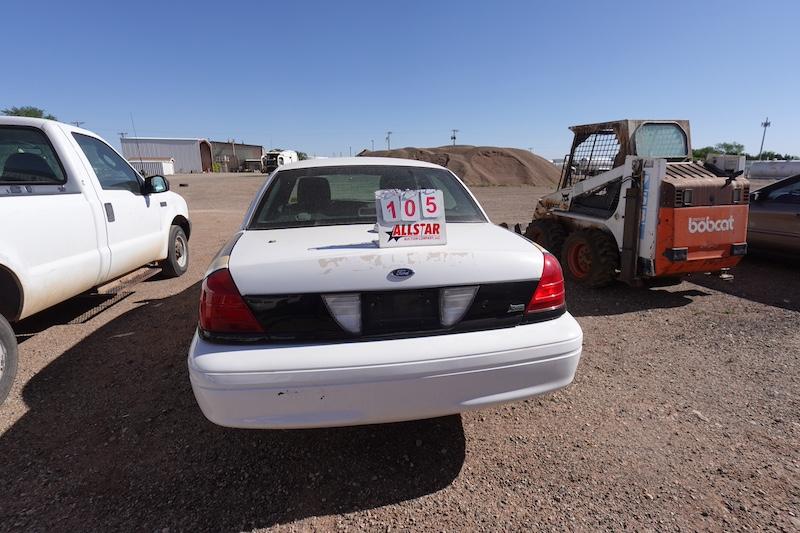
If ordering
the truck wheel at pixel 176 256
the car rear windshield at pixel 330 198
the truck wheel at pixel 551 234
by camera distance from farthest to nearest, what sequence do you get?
the truck wheel at pixel 551 234 → the truck wheel at pixel 176 256 → the car rear windshield at pixel 330 198

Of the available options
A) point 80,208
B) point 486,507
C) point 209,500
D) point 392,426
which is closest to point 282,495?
point 209,500

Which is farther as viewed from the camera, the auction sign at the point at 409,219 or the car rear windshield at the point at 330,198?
the car rear windshield at the point at 330,198

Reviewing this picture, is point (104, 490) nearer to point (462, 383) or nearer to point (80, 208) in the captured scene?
point (462, 383)

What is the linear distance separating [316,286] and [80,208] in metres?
3.08

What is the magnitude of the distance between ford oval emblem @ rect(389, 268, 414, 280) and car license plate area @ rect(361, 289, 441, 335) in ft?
0.25

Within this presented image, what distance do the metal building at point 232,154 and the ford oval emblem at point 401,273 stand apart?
70.4m

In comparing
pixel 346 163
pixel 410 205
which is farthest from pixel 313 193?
pixel 410 205

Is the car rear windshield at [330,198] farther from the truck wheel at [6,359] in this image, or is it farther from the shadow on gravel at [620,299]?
the shadow on gravel at [620,299]

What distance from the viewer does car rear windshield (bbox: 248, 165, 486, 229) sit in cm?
294

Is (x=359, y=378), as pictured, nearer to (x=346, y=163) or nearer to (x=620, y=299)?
(x=346, y=163)

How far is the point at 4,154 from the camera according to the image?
3.81m

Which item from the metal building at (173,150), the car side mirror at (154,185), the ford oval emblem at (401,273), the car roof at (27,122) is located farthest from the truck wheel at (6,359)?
the metal building at (173,150)

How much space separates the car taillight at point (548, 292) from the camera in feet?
7.41

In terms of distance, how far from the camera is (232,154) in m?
81.0
